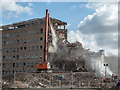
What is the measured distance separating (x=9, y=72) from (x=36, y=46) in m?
18.0

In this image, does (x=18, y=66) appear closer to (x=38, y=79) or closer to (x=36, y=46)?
(x=36, y=46)

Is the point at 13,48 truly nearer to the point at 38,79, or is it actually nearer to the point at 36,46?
the point at 36,46

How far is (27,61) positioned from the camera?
7744 centimetres

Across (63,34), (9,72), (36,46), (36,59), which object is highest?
(63,34)

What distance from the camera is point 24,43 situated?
79375 millimetres

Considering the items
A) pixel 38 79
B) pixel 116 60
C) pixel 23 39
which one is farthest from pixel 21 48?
pixel 116 60

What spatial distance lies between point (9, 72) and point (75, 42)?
1245 inches

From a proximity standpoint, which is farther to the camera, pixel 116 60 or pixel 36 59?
pixel 116 60

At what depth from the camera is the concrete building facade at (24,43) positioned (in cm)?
7456

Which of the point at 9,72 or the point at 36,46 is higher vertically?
the point at 36,46

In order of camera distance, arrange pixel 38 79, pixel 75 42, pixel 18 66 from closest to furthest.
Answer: pixel 38 79 → pixel 75 42 → pixel 18 66

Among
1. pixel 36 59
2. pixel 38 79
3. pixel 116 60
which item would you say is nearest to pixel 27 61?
pixel 36 59

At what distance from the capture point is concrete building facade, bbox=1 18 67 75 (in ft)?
245

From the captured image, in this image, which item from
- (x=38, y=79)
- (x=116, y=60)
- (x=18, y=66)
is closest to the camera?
(x=38, y=79)
